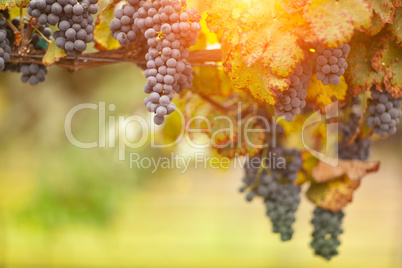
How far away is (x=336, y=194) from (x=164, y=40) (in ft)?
2.05

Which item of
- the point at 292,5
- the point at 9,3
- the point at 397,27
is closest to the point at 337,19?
the point at 292,5

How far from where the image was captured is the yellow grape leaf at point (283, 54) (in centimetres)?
71

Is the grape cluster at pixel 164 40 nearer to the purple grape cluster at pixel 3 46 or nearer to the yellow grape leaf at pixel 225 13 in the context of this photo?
the yellow grape leaf at pixel 225 13

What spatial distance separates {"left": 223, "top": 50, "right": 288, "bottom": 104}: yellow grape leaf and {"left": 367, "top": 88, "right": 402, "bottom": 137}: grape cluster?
290 millimetres

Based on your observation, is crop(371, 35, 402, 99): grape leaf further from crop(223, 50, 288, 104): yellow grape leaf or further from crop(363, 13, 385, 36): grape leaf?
crop(223, 50, 288, 104): yellow grape leaf

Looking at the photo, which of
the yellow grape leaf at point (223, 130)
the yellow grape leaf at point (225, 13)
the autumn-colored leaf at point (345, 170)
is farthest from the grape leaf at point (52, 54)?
the autumn-colored leaf at point (345, 170)

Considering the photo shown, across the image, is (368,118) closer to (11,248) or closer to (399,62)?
(399,62)

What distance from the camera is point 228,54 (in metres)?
0.76

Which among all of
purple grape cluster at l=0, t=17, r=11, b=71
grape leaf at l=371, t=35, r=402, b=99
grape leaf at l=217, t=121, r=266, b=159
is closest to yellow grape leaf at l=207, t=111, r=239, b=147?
grape leaf at l=217, t=121, r=266, b=159

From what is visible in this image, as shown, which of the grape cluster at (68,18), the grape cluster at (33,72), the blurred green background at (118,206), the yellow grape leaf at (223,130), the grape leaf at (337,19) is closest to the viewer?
the grape leaf at (337,19)

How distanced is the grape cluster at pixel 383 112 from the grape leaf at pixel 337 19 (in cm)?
28

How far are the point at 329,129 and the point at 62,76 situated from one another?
2981 millimetres

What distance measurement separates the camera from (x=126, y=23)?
0.80 metres

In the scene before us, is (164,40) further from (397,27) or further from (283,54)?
(397,27)
